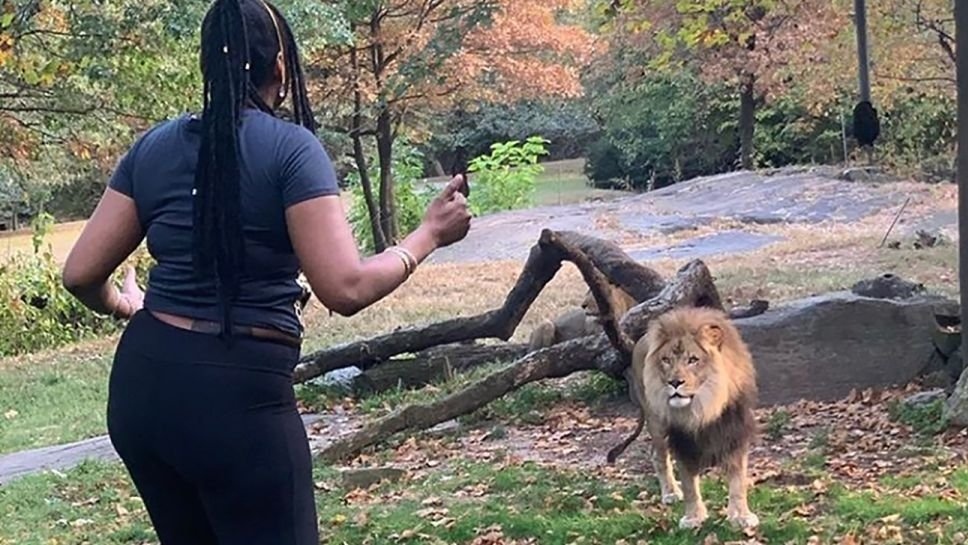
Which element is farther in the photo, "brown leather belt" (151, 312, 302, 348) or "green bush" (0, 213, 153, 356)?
"green bush" (0, 213, 153, 356)

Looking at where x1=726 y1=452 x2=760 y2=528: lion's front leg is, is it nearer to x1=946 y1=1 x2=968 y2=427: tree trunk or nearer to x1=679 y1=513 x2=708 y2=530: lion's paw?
x1=679 y1=513 x2=708 y2=530: lion's paw

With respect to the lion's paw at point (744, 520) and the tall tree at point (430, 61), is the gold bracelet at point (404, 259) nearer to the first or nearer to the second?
the lion's paw at point (744, 520)

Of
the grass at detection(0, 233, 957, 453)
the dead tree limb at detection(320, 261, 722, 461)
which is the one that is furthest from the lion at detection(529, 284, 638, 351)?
the dead tree limb at detection(320, 261, 722, 461)

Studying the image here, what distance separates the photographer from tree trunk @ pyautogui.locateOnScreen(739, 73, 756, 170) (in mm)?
30580

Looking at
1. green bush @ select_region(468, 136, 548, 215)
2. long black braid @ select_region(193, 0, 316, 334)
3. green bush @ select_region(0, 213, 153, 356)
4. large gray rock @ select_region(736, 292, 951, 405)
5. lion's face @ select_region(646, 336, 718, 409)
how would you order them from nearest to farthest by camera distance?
long black braid @ select_region(193, 0, 316, 334) → lion's face @ select_region(646, 336, 718, 409) → large gray rock @ select_region(736, 292, 951, 405) → green bush @ select_region(0, 213, 153, 356) → green bush @ select_region(468, 136, 548, 215)

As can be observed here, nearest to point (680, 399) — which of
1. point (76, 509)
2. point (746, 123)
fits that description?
point (76, 509)

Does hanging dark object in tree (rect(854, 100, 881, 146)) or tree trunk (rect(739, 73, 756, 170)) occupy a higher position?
hanging dark object in tree (rect(854, 100, 881, 146))

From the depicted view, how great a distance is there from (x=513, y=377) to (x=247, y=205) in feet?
16.9

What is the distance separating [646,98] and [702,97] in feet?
6.13

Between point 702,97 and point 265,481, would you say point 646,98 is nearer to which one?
point 702,97

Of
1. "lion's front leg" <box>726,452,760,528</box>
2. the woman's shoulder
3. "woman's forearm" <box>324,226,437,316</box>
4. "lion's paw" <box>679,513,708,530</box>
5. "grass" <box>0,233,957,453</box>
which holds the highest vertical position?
the woman's shoulder

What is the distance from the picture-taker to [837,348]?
782cm

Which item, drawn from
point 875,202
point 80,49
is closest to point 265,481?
point 80,49

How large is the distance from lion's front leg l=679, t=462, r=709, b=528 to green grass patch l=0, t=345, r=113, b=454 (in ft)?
20.0
